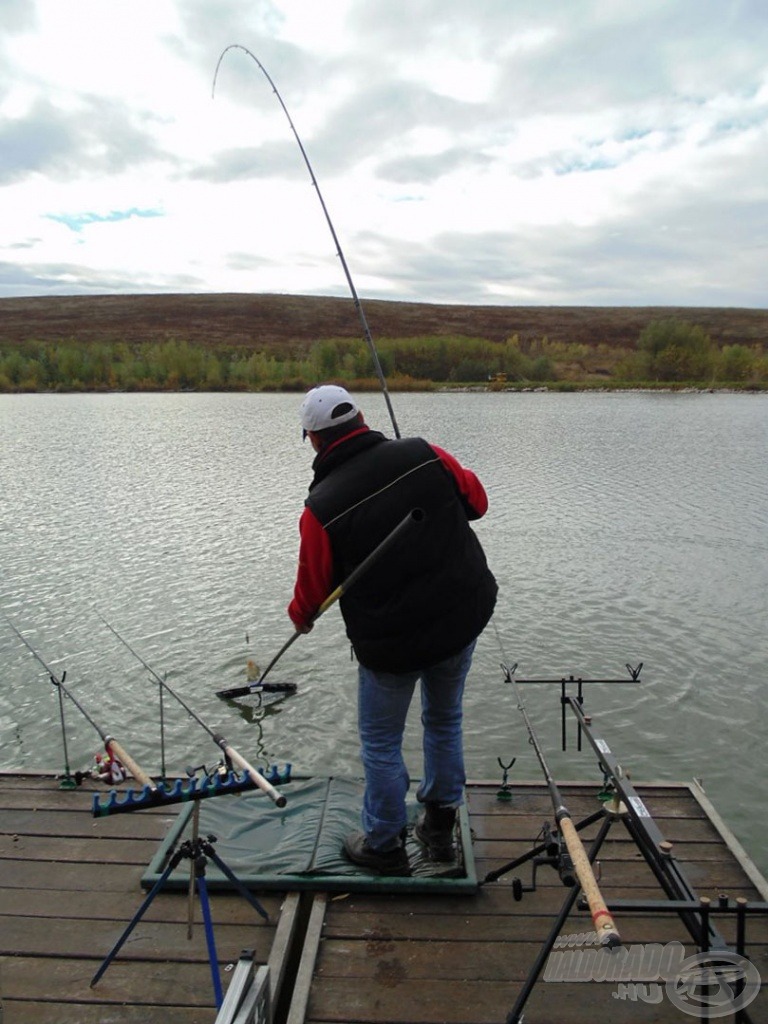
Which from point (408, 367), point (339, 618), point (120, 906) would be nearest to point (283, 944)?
point (120, 906)

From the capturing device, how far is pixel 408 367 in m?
60.8

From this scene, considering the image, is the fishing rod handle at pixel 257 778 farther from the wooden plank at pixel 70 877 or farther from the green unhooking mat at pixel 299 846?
the wooden plank at pixel 70 877

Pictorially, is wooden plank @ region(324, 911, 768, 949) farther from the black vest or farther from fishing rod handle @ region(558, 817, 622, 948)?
the black vest

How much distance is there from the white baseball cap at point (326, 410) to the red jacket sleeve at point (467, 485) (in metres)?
0.36

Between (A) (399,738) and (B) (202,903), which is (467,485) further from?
(B) (202,903)

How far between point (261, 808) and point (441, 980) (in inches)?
54.8

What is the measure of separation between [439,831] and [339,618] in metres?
5.97

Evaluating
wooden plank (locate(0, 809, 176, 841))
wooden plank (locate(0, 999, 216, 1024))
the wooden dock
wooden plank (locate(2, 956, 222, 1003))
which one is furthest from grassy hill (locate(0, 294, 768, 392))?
wooden plank (locate(0, 999, 216, 1024))

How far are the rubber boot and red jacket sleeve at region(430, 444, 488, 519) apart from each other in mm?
1271

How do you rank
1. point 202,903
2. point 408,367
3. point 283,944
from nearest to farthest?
point 202,903 → point 283,944 → point 408,367

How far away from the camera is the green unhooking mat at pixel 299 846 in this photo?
11.3ft

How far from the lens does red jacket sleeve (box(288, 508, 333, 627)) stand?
10.4 feet

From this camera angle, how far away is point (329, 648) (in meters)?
8.81

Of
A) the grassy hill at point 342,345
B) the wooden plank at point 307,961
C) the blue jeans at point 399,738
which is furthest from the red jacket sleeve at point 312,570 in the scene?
the grassy hill at point 342,345
